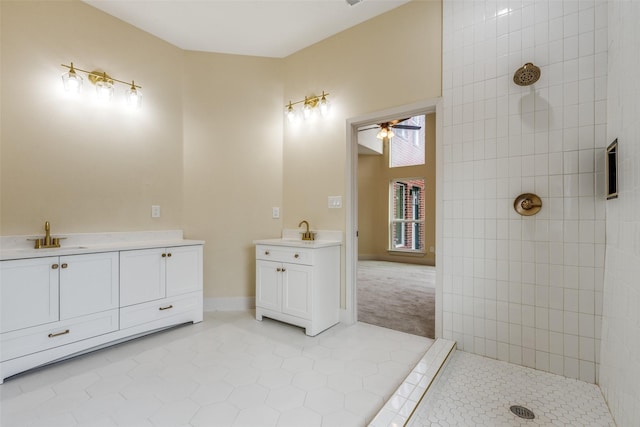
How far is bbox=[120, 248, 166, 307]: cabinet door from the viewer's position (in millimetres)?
2346

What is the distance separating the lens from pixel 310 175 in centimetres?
316

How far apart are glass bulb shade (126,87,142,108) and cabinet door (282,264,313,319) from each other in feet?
7.11

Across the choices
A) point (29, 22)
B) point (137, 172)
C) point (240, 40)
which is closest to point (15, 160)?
point (137, 172)

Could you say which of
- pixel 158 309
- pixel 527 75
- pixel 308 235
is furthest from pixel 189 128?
pixel 527 75

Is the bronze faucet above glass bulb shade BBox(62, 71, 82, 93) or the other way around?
the other way around

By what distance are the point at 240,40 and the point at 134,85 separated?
46.7 inches

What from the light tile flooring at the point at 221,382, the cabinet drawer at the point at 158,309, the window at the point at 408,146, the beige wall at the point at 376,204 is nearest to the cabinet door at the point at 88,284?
the cabinet drawer at the point at 158,309

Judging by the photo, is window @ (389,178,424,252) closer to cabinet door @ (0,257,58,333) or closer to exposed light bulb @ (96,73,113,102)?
exposed light bulb @ (96,73,113,102)

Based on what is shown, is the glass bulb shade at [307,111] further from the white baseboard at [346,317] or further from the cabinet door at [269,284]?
the white baseboard at [346,317]

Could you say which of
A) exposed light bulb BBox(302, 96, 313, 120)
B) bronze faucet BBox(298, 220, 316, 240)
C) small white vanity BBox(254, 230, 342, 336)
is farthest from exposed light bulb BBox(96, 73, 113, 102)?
bronze faucet BBox(298, 220, 316, 240)

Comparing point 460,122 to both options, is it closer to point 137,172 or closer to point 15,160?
point 137,172

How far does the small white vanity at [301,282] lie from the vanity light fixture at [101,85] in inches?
73.9

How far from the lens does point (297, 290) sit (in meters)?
2.64

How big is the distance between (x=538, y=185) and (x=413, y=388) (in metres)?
1.62
